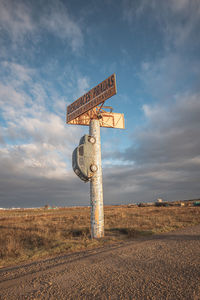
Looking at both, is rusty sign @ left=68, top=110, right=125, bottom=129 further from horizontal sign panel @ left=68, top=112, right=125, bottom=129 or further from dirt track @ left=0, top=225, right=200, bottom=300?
dirt track @ left=0, top=225, right=200, bottom=300

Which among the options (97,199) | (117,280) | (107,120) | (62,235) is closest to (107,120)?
(107,120)

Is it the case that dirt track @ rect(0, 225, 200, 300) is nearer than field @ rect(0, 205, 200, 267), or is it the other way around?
dirt track @ rect(0, 225, 200, 300)

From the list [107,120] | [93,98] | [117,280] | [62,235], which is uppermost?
[93,98]

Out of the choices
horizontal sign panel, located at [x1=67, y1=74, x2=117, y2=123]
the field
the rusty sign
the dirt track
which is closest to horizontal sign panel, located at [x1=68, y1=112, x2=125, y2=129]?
the rusty sign

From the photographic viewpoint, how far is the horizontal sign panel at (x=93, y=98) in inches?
325

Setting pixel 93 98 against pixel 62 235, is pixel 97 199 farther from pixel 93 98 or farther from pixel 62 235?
pixel 93 98

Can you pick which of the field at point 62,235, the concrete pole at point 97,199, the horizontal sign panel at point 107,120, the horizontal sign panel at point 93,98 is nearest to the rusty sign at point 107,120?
the horizontal sign panel at point 107,120

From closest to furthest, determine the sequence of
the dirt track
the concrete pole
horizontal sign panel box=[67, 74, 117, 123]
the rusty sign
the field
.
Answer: the dirt track → the field → the concrete pole → horizontal sign panel box=[67, 74, 117, 123] → the rusty sign

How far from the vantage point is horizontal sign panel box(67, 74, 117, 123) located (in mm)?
8245

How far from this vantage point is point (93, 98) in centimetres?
899

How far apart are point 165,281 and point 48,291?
4.74 ft

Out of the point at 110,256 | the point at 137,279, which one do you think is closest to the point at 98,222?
the point at 110,256

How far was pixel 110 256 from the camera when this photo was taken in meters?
3.38

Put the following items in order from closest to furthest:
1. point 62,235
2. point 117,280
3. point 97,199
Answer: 1. point 117,280
2. point 97,199
3. point 62,235
